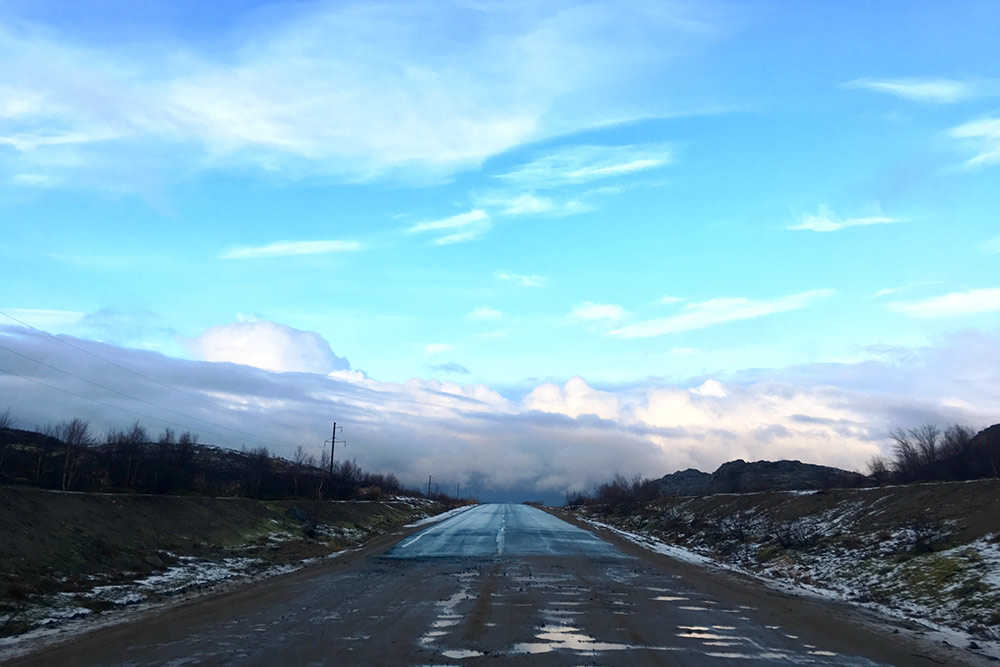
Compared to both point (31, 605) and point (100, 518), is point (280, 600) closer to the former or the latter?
point (31, 605)

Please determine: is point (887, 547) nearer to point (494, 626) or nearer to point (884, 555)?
point (884, 555)

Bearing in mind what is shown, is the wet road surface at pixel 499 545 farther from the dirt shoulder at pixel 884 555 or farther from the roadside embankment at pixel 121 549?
the roadside embankment at pixel 121 549

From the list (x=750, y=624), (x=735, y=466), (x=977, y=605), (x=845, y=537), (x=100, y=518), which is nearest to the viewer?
(x=750, y=624)

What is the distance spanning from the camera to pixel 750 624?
1278 cm

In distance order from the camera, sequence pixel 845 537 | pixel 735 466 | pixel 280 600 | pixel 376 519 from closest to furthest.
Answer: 1. pixel 280 600
2. pixel 845 537
3. pixel 376 519
4. pixel 735 466

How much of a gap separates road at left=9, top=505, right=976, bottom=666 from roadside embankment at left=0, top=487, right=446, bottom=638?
7.29ft

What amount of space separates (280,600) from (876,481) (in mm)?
36310

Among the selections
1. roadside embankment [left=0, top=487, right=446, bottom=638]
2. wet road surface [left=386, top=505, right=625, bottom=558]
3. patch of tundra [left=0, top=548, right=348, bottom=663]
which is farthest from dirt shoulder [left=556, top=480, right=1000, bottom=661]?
roadside embankment [left=0, top=487, right=446, bottom=638]

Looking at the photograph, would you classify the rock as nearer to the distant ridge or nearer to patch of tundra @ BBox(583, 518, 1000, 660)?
patch of tundra @ BBox(583, 518, 1000, 660)

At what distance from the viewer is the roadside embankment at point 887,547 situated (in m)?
14.9

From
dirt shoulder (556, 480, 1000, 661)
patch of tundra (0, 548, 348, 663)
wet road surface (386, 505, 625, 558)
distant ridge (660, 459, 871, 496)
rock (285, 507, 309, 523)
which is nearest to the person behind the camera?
patch of tundra (0, 548, 348, 663)

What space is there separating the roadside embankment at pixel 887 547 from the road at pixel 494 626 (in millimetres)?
2131

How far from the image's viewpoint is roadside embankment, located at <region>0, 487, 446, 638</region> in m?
14.5

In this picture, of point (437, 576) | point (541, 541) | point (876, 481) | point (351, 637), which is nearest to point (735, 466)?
point (876, 481)
